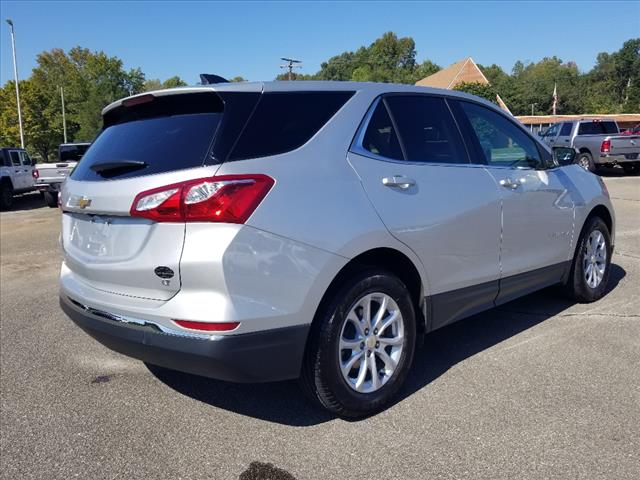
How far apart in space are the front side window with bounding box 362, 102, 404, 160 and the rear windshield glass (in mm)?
918

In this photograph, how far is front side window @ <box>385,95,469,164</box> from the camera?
11.6 feet

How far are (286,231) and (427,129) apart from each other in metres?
1.48

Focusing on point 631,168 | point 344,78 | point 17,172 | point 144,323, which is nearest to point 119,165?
point 144,323

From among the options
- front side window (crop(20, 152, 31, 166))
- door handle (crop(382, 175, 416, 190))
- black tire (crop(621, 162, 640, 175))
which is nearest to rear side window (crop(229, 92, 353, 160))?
door handle (crop(382, 175, 416, 190))

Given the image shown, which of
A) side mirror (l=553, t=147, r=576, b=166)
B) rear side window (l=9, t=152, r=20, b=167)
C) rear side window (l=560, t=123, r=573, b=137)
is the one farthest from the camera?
rear side window (l=560, t=123, r=573, b=137)

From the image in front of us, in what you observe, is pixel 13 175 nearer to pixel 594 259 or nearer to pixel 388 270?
pixel 594 259

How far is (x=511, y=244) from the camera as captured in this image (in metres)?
4.10

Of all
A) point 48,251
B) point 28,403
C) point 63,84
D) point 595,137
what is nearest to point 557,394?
point 28,403

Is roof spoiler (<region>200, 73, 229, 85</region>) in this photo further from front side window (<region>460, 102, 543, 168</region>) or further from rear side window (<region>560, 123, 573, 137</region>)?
rear side window (<region>560, 123, 573, 137</region>)

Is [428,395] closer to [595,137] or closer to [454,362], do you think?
[454,362]

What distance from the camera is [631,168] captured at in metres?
20.0

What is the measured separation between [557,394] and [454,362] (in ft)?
2.45

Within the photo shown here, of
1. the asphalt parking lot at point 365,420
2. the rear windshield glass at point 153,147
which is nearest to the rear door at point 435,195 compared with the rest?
the asphalt parking lot at point 365,420

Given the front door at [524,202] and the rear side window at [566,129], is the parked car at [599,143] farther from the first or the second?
the front door at [524,202]
